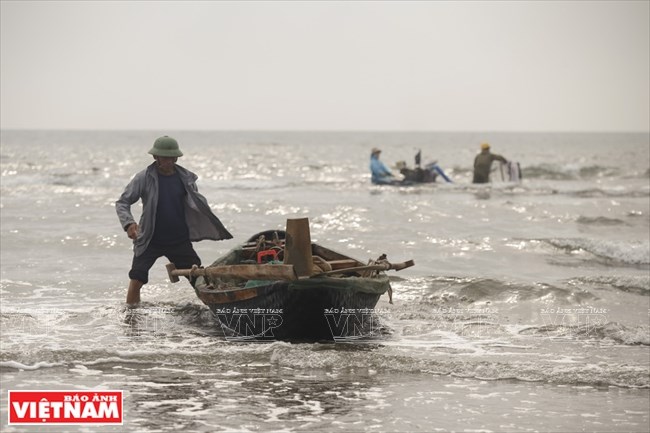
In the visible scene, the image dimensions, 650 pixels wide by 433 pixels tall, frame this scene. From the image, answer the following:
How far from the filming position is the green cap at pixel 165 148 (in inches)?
392

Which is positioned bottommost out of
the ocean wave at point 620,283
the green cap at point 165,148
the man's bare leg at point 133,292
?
the ocean wave at point 620,283

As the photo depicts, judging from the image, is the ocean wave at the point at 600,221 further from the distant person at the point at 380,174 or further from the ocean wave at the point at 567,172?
the ocean wave at the point at 567,172

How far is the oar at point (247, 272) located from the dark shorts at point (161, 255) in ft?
1.45

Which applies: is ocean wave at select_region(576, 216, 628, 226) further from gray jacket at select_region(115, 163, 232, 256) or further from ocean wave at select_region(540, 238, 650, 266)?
gray jacket at select_region(115, 163, 232, 256)

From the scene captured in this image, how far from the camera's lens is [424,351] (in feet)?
31.4

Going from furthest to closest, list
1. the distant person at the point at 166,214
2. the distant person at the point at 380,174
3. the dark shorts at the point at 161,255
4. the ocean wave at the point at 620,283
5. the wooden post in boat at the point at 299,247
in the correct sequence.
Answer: the distant person at the point at 380,174
the ocean wave at the point at 620,283
the dark shorts at the point at 161,255
the distant person at the point at 166,214
the wooden post in boat at the point at 299,247

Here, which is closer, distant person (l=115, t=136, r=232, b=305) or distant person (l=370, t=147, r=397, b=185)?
distant person (l=115, t=136, r=232, b=305)

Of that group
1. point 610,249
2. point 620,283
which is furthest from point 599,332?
point 610,249

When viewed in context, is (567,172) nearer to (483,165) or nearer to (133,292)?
(483,165)

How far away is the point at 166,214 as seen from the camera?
407 inches

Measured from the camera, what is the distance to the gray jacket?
33.4 feet

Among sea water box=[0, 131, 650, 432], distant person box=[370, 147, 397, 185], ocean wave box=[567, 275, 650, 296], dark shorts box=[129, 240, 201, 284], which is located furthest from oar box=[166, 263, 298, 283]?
distant person box=[370, 147, 397, 185]

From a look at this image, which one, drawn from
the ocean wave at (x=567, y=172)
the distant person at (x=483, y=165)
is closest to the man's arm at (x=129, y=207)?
the distant person at (x=483, y=165)

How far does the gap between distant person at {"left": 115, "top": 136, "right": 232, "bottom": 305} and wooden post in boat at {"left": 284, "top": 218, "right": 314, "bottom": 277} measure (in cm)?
163
